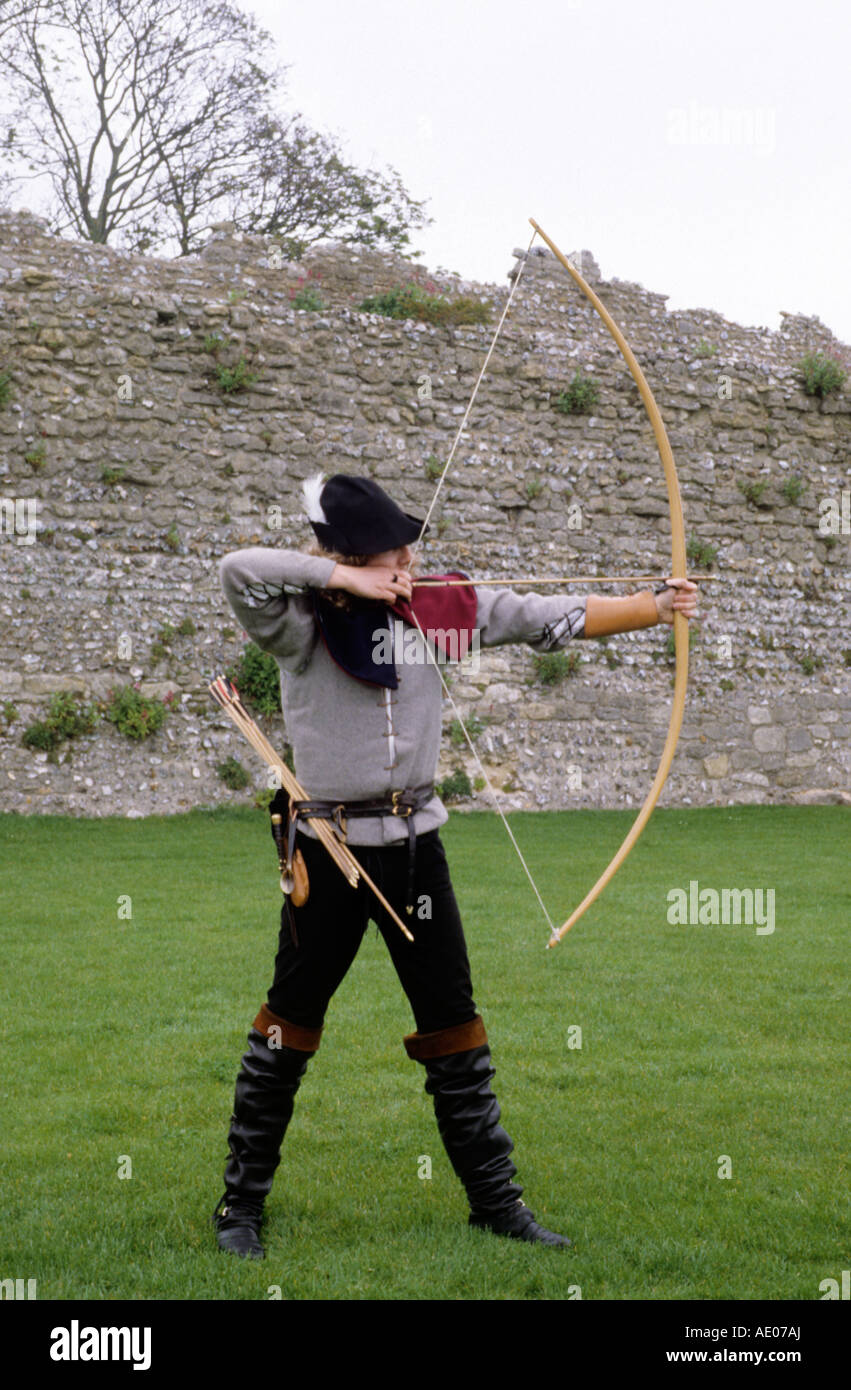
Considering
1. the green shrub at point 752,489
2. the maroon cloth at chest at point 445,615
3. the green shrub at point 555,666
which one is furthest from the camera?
the green shrub at point 752,489

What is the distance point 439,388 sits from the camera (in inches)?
479

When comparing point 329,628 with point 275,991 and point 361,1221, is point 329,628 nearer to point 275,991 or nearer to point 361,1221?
point 275,991

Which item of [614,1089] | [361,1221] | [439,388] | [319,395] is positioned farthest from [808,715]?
[361,1221]

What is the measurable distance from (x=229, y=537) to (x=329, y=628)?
826cm

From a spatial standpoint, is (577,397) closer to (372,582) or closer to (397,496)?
(397,496)

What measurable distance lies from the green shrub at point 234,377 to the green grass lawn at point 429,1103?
198 inches

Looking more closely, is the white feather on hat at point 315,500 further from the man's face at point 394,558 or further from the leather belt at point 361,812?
the leather belt at point 361,812

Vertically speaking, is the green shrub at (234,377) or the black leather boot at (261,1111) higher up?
the green shrub at (234,377)

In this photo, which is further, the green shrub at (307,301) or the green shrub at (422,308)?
the green shrub at (422,308)

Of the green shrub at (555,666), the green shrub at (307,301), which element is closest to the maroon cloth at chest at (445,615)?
the green shrub at (555,666)

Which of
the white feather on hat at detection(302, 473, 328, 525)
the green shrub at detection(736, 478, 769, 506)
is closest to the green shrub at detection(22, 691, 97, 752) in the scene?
the green shrub at detection(736, 478, 769, 506)

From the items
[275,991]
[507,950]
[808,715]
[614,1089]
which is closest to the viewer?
[275,991]

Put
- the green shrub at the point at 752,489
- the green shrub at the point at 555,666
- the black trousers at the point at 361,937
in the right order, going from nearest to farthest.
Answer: the black trousers at the point at 361,937 → the green shrub at the point at 555,666 → the green shrub at the point at 752,489

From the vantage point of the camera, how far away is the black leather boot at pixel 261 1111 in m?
3.19
